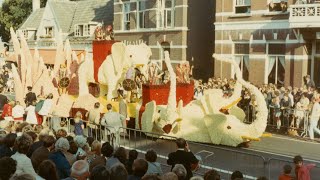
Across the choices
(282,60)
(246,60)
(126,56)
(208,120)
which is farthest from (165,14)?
(208,120)

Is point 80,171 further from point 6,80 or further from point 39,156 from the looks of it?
point 6,80

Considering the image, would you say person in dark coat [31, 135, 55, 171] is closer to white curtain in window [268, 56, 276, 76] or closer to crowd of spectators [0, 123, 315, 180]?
crowd of spectators [0, 123, 315, 180]

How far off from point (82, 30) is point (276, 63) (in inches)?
808

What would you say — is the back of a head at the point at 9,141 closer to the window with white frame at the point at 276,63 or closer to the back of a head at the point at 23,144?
the back of a head at the point at 23,144

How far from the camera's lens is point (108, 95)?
18391 millimetres

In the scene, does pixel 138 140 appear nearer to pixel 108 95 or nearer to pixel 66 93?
pixel 108 95

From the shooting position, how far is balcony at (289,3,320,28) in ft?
71.8

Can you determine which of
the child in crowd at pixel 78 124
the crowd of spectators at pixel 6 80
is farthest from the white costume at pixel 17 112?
the crowd of spectators at pixel 6 80

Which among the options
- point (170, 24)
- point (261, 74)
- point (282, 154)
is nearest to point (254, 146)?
point (282, 154)

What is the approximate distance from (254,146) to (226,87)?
6287mm

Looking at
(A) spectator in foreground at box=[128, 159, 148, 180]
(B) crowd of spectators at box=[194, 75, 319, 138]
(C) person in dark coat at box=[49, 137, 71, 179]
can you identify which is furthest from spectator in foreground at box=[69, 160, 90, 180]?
(B) crowd of spectators at box=[194, 75, 319, 138]

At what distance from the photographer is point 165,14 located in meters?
31.0

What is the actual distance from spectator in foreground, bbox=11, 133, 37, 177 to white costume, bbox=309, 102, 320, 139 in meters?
11.0

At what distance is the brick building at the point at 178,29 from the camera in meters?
30.1
